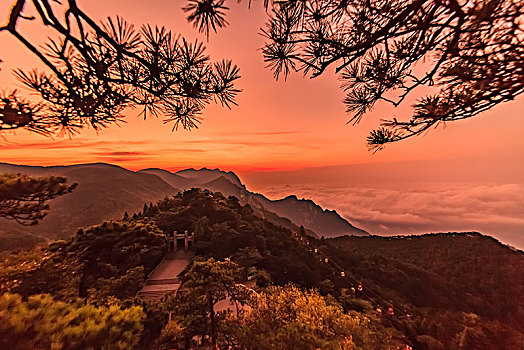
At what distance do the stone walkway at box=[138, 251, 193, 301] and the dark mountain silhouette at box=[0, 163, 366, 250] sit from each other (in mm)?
21799

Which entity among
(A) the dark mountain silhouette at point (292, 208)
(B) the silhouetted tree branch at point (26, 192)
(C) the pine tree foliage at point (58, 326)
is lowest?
(A) the dark mountain silhouette at point (292, 208)

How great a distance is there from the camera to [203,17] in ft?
4.66

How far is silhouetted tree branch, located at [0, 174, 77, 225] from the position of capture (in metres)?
4.73

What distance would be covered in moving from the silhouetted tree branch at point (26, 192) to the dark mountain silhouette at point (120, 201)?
26294mm

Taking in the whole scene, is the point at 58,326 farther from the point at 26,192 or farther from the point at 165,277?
the point at 165,277

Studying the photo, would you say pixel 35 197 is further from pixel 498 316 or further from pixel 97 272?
pixel 498 316

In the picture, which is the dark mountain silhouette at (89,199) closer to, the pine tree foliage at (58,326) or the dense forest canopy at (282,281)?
the dense forest canopy at (282,281)

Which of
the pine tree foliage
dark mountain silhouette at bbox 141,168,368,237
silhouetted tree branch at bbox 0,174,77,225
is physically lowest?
dark mountain silhouette at bbox 141,168,368,237

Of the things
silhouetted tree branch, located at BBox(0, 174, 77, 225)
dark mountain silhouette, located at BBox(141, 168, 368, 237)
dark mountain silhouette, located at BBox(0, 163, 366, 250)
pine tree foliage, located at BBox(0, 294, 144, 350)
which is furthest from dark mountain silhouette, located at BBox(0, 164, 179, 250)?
pine tree foliage, located at BBox(0, 294, 144, 350)

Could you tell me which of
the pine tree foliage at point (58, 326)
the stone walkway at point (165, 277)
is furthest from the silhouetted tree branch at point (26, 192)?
the stone walkway at point (165, 277)

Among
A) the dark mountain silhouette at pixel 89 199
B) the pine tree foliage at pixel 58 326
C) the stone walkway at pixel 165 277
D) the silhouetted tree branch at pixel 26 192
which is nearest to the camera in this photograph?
the pine tree foliage at pixel 58 326

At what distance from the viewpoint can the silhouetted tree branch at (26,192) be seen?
4.73 metres

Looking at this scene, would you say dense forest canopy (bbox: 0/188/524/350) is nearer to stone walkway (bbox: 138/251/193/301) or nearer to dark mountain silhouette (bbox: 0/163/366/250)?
stone walkway (bbox: 138/251/193/301)

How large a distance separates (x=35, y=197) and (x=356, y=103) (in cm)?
751
